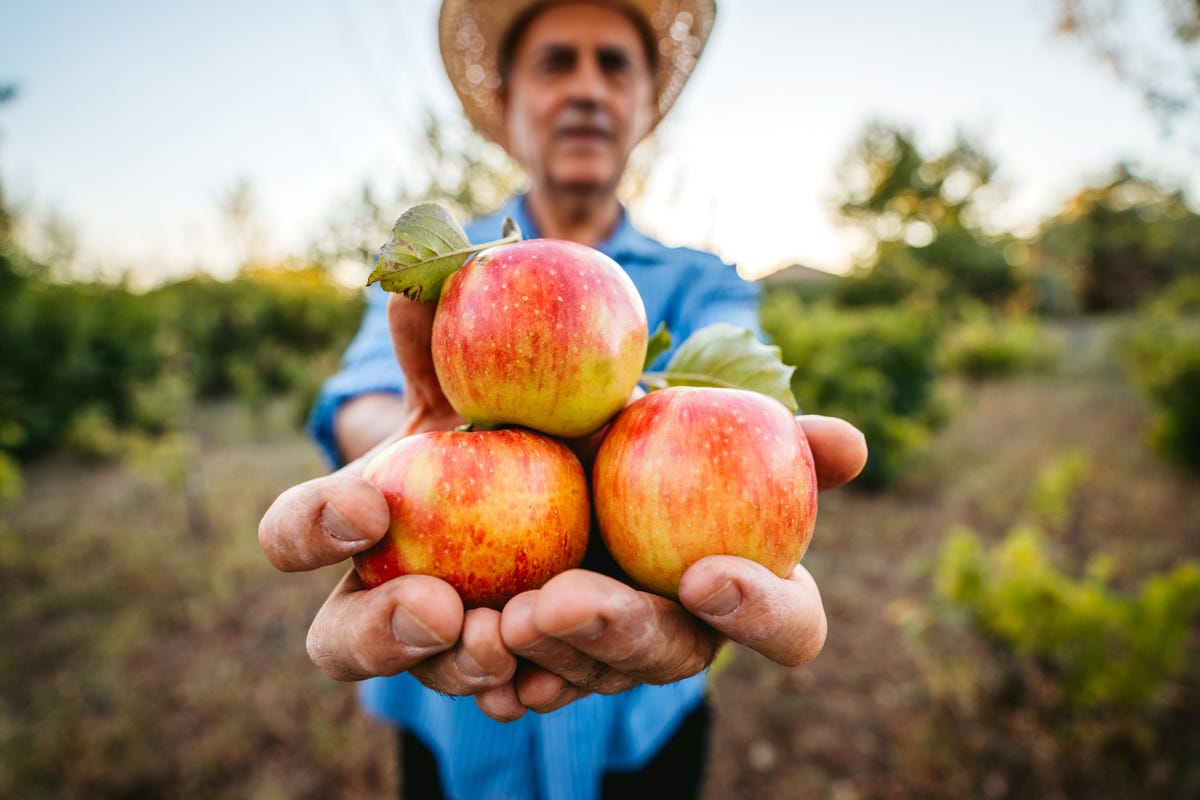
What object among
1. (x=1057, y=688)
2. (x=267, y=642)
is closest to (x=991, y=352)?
(x=1057, y=688)

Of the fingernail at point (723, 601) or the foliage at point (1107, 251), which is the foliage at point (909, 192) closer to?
the foliage at point (1107, 251)

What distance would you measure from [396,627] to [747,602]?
0.53m

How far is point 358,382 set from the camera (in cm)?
192

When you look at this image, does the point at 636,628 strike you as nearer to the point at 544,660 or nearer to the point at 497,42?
the point at 544,660

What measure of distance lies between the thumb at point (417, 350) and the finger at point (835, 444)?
2.62 ft

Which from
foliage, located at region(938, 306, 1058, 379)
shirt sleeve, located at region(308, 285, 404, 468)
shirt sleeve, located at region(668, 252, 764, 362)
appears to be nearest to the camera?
shirt sleeve, located at region(308, 285, 404, 468)

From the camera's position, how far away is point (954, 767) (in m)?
2.96

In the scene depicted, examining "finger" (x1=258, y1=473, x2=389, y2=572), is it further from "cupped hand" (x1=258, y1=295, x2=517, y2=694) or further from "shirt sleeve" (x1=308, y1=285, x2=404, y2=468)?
"shirt sleeve" (x1=308, y1=285, x2=404, y2=468)

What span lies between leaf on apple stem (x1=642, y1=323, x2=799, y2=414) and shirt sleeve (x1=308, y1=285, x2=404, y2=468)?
0.91 metres

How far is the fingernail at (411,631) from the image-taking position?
914 millimetres

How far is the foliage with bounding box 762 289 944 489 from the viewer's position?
21.7 feet

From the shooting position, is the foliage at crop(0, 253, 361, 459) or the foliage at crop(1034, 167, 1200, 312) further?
the foliage at crop(1034, 167, 1200, 312)

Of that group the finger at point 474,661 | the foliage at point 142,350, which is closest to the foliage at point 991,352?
the foliage at point 142,350

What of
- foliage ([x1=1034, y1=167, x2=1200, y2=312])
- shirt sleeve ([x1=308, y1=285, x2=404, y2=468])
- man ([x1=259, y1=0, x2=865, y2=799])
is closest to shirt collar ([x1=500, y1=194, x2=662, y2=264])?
man ([x1=259, y1=0, x2=865, y2=799])
